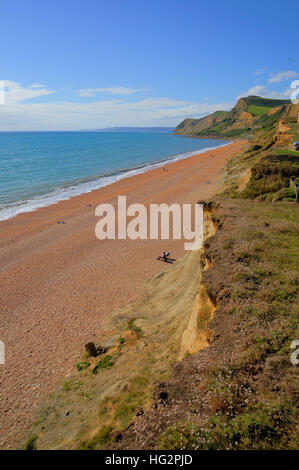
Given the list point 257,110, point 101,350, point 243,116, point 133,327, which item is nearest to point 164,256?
point 133,327

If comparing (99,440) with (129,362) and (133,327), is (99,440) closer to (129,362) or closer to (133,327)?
(129,362)

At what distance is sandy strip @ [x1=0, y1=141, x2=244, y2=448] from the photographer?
9.78m

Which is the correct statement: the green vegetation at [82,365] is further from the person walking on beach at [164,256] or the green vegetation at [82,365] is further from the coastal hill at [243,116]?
the coastal hill at [243,116]

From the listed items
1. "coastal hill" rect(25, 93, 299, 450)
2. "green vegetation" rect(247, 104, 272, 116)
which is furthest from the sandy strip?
"green vegetation" rect(247, 104, 272, 116)

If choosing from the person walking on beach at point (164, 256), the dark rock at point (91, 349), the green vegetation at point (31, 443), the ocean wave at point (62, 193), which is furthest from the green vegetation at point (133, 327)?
the ocean wave at point (62, 193)

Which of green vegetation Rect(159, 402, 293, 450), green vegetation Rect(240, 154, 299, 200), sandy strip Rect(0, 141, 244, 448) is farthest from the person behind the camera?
green vegetation Rect(240, 154, 299, 200)

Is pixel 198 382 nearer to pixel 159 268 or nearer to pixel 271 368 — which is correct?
pixel 271 368

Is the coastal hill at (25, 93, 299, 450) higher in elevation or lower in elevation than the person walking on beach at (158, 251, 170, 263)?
higher

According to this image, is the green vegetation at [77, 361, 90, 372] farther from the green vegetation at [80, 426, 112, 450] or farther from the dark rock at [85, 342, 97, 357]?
the green vegetation at [80, 426, 112, 450]

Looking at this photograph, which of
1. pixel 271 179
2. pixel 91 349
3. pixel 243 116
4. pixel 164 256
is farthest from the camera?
pixel 243 116

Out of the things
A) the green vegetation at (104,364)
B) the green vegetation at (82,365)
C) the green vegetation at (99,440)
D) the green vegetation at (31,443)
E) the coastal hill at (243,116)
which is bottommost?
the green vegetation at (31,443)

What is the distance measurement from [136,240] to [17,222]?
43.8ft

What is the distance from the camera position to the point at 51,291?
1549cm

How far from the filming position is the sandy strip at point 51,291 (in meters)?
9.78
